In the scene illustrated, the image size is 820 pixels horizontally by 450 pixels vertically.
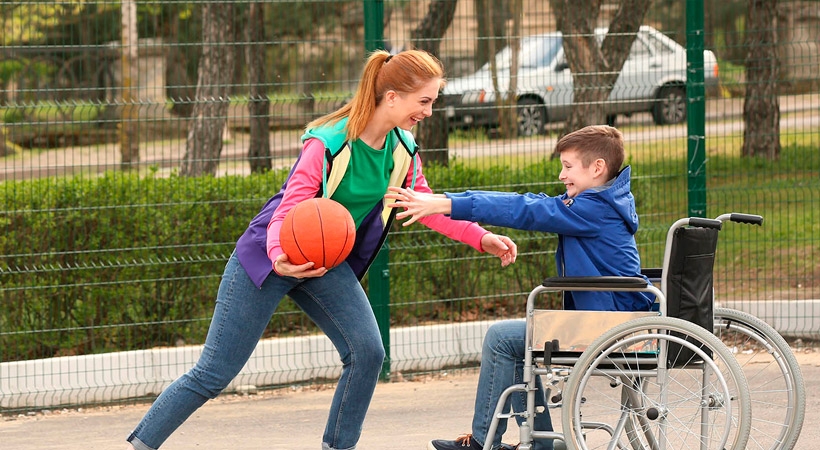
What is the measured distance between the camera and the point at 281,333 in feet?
25.6

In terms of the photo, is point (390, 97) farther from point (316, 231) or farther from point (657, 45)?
point (657, 45)

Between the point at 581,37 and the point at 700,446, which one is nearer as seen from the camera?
the point at 700,446

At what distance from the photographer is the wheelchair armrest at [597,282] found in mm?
4340

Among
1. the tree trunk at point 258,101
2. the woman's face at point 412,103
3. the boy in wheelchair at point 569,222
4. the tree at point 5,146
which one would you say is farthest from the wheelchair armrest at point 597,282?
the tree at point 5,146

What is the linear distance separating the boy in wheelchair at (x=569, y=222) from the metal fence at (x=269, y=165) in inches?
110

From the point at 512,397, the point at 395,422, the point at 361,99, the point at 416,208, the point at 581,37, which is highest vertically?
the point at 581,37

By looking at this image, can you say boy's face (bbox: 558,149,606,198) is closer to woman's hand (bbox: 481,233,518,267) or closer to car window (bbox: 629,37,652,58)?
woman's hand (bbox: 481,233,518,267)

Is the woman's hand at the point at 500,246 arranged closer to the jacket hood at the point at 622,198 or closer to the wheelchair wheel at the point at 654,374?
the jacket hood at the point at 622,198

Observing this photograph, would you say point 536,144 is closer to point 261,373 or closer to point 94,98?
point 261,373

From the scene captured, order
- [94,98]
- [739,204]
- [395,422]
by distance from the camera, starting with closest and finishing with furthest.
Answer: [395,422], [94,98], [739,204]

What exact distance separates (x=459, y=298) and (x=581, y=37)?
6.85 feet

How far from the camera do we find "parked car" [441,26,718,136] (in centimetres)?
766

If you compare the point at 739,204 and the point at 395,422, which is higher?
the point at 739,204

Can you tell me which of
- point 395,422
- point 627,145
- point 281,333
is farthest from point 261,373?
point 627,145
